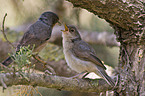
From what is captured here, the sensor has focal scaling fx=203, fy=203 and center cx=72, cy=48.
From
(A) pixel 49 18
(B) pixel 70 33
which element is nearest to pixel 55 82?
(B) pixel 70 33

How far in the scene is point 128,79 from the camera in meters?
3.58

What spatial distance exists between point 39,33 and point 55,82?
1840mm

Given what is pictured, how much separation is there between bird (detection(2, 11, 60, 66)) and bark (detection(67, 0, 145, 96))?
1.21 m

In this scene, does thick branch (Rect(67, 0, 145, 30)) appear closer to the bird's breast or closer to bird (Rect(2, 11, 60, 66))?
the bird's breast

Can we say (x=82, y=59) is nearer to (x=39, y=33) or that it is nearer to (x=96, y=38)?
(x=39, y=33)

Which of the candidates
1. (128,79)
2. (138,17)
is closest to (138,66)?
(128,79)

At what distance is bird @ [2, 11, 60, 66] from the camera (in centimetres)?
400

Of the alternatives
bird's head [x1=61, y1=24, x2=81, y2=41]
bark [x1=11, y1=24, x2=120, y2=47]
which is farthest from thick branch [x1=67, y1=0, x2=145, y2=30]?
bark [x1=11, y1=24, x2=120, y2=47]

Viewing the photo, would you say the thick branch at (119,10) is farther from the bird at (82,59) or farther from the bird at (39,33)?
the bird at (39,33)

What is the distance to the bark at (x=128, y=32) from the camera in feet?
10.7

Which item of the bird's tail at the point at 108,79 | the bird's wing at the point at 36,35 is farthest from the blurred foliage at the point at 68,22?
the bird's tail at the point at 108,79

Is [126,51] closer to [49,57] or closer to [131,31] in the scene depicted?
[131,31]

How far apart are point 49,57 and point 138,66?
2.71 meters

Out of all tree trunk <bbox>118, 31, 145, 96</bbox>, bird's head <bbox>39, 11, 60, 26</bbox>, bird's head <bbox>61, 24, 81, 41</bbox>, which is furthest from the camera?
bird's head <bbox>39, 11, 60, 26</bbox>
